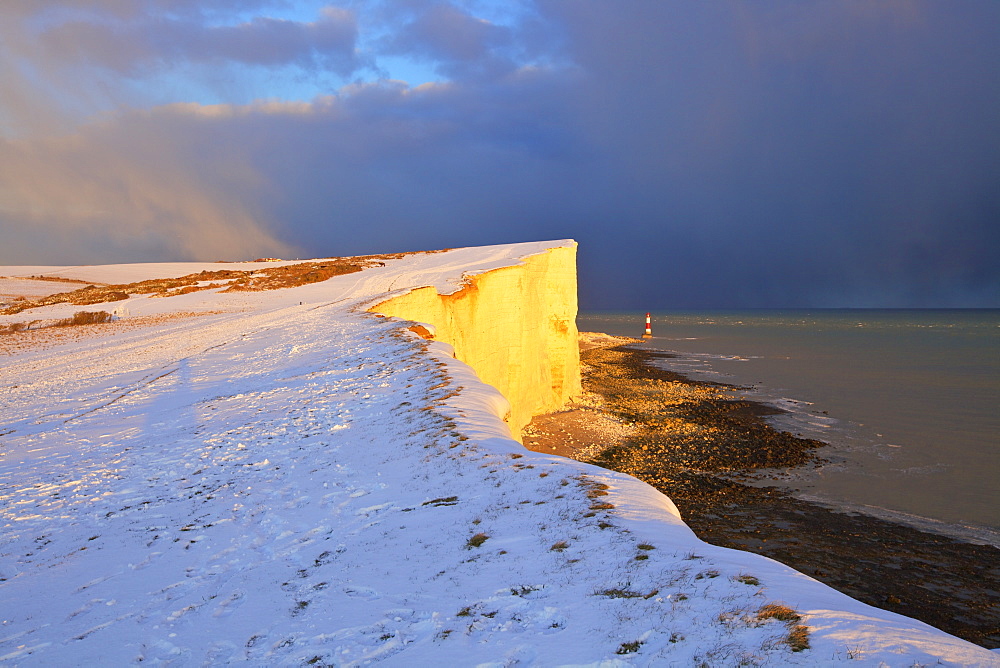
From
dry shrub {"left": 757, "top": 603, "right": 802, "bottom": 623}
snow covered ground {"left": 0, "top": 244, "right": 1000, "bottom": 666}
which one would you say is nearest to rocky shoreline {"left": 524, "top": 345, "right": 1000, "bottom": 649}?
snow covered ground {"left": 0, "top": 244, "right": 1000, "bottom": 666}

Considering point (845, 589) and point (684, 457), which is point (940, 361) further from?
point (845, 589)

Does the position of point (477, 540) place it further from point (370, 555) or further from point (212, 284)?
point (212, 284)

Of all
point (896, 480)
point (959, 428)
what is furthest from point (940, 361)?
point (896, 480)

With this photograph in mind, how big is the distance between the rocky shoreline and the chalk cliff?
156 centimetres

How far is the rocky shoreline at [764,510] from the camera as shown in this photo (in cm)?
1126

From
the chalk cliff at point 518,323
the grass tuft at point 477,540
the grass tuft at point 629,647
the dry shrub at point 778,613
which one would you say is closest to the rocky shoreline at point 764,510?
the chalk cliff at point 518,323

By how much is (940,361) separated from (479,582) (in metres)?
55.1

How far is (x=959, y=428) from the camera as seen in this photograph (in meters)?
23.9

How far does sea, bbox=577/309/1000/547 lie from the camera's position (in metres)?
15.9

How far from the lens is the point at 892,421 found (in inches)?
1008

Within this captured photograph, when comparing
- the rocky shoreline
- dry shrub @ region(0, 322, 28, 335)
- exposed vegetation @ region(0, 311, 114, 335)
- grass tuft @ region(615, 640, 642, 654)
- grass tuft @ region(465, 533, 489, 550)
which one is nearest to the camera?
grass tuft @ region(615, 640, 642, 654)

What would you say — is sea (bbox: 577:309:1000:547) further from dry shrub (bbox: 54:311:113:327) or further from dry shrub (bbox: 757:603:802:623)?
dry shrub (bbox: 54:311:113:327)

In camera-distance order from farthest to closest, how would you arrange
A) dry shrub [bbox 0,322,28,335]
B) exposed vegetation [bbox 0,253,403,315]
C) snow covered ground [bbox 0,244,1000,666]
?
1. exposed vegetation [bbox 0,253,403,315]
2. dry shrub [bbox 0,322,28,335]
3. snow covered ground [bbox 0,244,1000,666]

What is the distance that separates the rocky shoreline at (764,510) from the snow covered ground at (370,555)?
9.49 m
